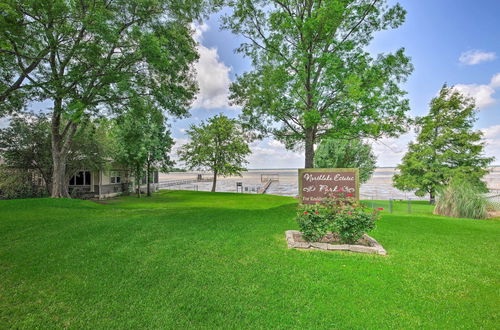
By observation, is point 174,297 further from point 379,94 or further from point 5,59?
point 5,59

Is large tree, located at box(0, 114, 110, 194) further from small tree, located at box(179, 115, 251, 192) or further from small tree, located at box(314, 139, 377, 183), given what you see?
small tree, located at box(314, 139, 377, 183)

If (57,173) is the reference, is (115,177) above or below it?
below

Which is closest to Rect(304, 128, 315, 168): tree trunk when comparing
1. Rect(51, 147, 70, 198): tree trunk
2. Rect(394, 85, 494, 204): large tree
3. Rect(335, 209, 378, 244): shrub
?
Rect(335, 209, 378, 244): shrub

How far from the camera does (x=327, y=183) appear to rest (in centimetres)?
722

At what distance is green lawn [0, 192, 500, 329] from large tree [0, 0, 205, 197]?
688 cm

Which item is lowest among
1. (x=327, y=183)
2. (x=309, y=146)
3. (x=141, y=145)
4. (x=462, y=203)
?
(x=462, y=203)

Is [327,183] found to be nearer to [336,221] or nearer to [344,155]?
[336,221]

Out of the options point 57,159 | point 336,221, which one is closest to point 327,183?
point 336,221

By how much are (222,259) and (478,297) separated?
13.6 feet

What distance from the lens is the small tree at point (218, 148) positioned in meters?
28.8

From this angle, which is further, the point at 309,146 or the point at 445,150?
the point at 445,150

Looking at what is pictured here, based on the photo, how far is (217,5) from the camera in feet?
37.4

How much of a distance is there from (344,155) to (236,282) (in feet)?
84.5

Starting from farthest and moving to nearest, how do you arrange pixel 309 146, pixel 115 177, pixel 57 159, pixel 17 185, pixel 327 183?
pixel 115 177
pixel 17 185
pixel 57 159
pixel 309 146
pixel 327 183
